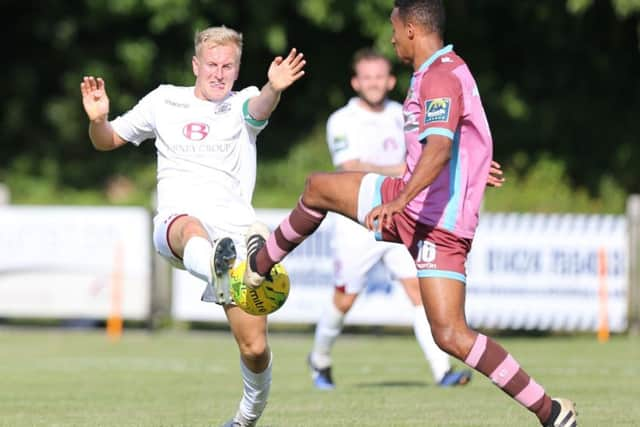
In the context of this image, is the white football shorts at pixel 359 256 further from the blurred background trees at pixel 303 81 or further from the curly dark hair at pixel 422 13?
the blurred background trees at pixel 303 81

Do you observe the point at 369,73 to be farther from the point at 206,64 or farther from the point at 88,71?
the point at 88,71

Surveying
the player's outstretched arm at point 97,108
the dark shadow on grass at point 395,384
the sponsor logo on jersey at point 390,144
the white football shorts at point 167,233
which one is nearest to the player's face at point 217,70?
the player's outstretched arm at point 97,108

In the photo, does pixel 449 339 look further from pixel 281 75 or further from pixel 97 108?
pixel 97 108

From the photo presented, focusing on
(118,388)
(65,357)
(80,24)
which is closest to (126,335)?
(65,357)

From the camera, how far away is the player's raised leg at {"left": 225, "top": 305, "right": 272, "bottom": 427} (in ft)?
27.2

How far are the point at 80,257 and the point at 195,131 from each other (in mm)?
10471

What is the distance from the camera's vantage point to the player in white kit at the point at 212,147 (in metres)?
8.30

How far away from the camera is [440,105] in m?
7.40

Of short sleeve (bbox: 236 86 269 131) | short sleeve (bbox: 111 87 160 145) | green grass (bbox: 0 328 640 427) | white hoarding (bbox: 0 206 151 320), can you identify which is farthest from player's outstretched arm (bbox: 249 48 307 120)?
white hoarding (bbox: 0 206 151 320)

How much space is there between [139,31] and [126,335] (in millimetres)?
8401

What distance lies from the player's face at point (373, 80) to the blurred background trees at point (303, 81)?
40.1ft

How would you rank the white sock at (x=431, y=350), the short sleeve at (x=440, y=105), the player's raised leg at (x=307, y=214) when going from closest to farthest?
the short sleeve at (x=440, y=105) → the player's raised leg at (x=307, y=214) → the white sock at (x=431, y=350)

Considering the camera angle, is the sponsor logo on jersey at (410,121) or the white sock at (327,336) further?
the white sock at (327,336)

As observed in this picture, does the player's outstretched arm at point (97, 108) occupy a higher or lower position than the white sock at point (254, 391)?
higher
